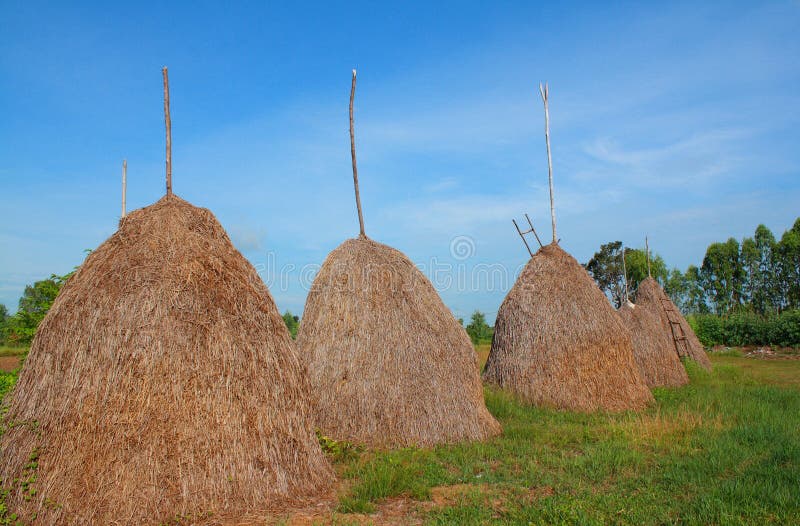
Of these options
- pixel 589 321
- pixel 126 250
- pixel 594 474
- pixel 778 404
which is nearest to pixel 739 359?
pixel 778 404

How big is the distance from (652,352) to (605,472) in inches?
395

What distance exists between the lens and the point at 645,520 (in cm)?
517

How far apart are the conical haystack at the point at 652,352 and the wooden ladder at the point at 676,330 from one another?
1910 mm

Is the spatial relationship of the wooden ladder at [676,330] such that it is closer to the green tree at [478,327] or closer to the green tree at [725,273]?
the green tree at [478,327]

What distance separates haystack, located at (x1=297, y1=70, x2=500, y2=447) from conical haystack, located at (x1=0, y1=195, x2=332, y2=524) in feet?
5.73

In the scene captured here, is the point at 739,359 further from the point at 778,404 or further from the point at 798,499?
the point at 798,499

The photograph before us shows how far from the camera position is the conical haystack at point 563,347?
11.1 metres

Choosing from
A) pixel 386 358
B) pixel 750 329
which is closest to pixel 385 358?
pixel 386 358

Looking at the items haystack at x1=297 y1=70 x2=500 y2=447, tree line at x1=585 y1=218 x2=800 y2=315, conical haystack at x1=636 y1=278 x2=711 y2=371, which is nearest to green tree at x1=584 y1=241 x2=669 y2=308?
tree line at x1=585 y1=218 x2=800 y2=315

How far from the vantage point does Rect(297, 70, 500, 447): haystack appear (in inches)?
309

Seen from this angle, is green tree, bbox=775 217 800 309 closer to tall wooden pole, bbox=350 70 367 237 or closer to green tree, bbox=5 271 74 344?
tall wooden pole, bbox=350 70 367 237

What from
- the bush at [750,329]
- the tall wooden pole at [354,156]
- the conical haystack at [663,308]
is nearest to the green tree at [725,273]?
the bush at [750,329]

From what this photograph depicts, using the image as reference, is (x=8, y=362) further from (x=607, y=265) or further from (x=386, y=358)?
(x=607, y=265)

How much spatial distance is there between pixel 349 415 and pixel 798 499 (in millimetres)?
5283
